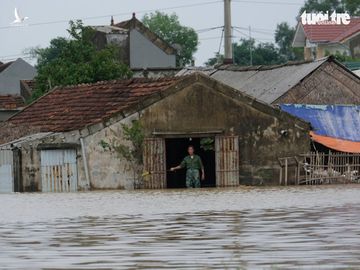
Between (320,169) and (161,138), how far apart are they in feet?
15.6

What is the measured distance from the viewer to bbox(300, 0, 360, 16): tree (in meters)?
107

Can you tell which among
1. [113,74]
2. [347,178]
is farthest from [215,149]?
[113,74]

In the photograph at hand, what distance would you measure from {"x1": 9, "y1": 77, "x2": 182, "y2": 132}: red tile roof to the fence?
156 inches

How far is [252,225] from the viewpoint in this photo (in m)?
14.2

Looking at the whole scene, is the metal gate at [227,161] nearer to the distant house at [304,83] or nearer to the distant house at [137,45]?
the distant house at [304,83]

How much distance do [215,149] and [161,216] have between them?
16501mm

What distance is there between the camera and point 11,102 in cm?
5841

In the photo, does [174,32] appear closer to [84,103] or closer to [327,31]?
[327,31]

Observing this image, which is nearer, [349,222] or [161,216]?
[349,222]

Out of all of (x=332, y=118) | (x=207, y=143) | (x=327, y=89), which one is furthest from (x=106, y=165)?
(x=327, y=89)

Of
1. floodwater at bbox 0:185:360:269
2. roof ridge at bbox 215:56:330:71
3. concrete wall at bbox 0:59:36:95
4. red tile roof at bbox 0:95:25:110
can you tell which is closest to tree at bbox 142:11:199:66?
concrete wall at bbox 0:59:36:95

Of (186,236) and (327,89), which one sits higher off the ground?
(327,89)

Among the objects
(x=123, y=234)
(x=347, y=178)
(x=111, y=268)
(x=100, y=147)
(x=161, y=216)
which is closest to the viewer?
(x=111, y=268)

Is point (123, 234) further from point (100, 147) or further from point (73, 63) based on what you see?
point (73, 63)
